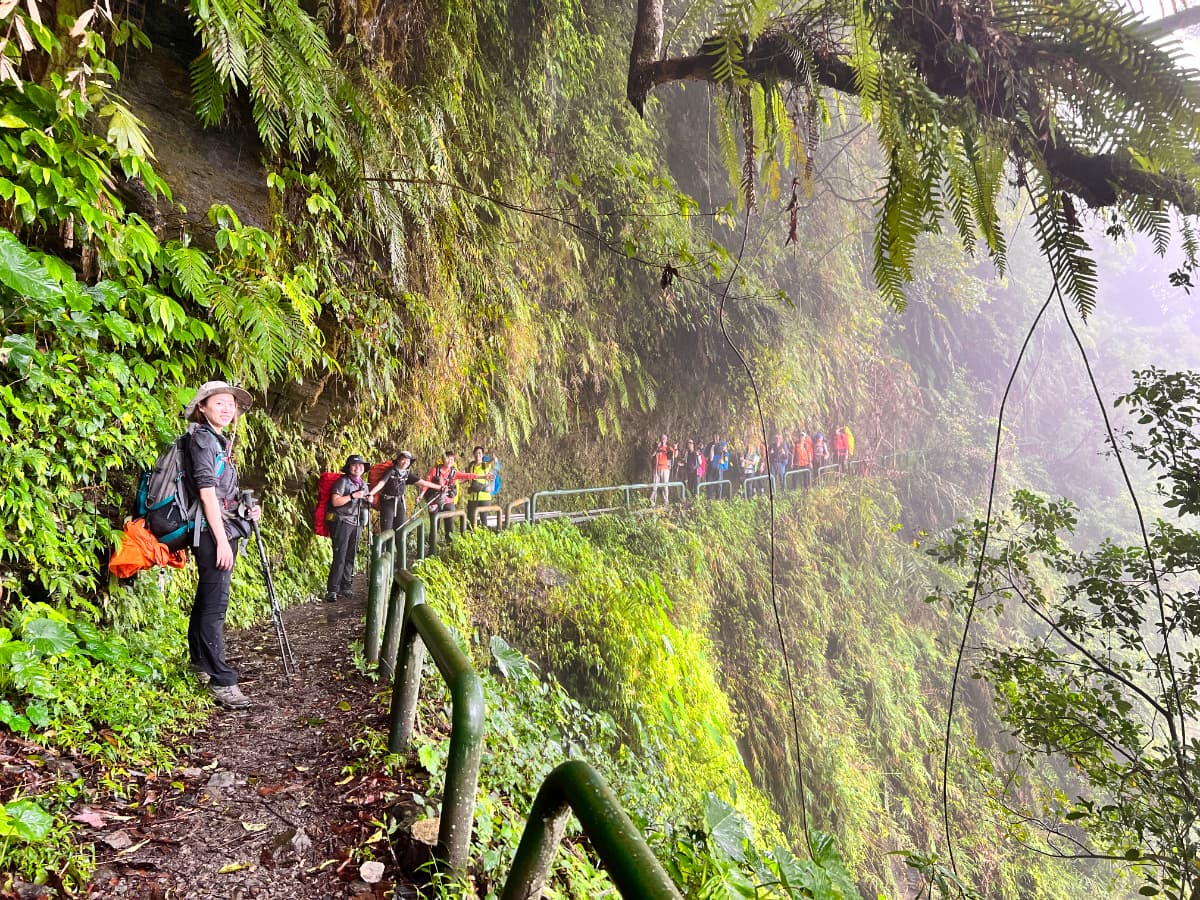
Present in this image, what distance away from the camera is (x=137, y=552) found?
3.20m

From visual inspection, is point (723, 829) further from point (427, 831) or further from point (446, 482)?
point (446, 482)

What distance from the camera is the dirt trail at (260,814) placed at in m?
2.13

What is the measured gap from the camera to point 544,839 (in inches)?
61.5

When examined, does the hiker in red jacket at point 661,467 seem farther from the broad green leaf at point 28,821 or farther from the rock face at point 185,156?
the broad green leaf at point 28,821

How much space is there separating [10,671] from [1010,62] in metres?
5.25

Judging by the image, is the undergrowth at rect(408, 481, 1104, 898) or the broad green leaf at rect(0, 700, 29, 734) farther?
the undergrowth at rect(408, 481, 1104, 898)

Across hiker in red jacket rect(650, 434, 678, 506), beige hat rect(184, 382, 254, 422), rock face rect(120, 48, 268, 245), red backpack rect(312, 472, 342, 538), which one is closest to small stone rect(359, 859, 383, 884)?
beige hat rect(184, 382, 254, 422)

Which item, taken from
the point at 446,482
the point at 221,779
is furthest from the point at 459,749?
the point at 446,482

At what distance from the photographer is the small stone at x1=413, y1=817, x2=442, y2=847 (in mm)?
2232

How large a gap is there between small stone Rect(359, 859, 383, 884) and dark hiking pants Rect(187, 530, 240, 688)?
5.84ft

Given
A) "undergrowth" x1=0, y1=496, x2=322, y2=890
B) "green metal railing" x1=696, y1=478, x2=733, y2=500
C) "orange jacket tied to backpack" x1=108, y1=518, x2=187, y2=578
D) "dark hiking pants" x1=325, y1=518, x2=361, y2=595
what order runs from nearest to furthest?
"undergrowth" x1=0, y1=496, x2=322, y2=890 < "orange jacket tied to backpack" x1=108, y1=518, x2=187, y2=578 < "dark hiking pants" x1=325, y1=518, x2=361, y2=595 < "green metal railing" x1=696, y1=478, x2=733, y2=500

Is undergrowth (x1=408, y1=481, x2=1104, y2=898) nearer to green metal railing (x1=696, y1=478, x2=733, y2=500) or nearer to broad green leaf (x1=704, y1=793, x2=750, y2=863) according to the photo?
broad green leaf (x1=704, y1=793, x2=750, y2=863)

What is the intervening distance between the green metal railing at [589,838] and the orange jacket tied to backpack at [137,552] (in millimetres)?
2635

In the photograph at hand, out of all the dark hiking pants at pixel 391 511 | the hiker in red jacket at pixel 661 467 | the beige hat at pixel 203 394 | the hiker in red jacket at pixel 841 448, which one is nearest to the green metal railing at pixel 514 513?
the dark hiking pants at pixel 391 511
